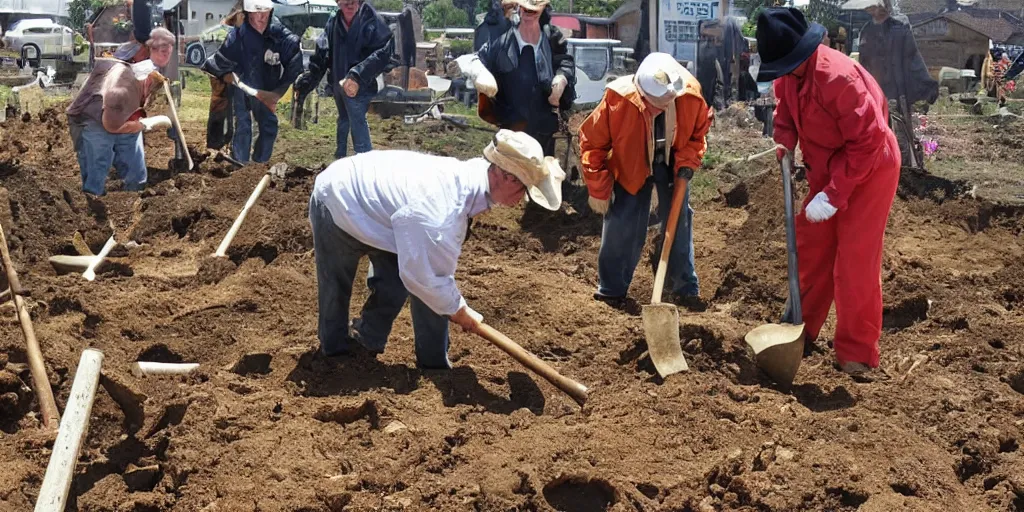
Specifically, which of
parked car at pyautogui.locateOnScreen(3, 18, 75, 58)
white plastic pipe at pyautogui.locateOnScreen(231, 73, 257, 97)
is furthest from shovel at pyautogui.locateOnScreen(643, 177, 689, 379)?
parked car at pyautogui.locateOnScreen(3, 18, 75, 58)

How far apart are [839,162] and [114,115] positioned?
5622 millimetres

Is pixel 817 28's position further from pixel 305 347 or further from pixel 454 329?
pixel 305 347

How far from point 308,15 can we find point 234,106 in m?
16.6

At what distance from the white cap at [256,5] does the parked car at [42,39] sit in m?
21.3

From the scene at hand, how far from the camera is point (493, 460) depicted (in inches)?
163

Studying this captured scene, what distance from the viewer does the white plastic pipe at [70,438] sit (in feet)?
12.0

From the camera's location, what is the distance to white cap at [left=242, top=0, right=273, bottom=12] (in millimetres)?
9441

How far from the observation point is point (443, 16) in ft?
174

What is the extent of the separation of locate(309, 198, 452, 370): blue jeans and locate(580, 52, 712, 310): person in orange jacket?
1.62 meters

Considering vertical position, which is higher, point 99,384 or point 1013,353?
point 99,384

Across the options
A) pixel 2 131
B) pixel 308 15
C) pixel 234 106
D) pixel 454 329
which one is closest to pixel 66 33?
pixel 308 15

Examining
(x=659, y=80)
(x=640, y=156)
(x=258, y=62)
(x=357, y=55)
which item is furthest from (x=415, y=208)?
(x=258, y=62)

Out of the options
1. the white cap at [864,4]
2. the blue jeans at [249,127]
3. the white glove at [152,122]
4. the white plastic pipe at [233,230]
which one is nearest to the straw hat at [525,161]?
the white plastic pipe at [233,230]

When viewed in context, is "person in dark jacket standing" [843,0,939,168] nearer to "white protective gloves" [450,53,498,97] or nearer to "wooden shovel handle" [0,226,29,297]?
"white protective gloves" [450,53,498,97]
